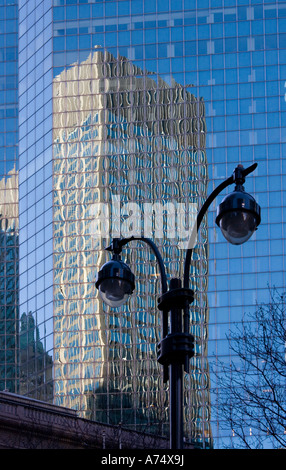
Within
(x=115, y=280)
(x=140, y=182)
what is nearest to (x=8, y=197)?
(x=140, y=182)

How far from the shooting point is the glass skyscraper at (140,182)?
10588 centimetres

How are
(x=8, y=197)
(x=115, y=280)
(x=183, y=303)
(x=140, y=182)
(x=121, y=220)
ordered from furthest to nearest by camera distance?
(x=8, y=197)
(x=140, y=182)
(x=121, y=220)
(x=115, y=280)
(x=183, y=303)

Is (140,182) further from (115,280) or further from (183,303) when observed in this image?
(183,303)

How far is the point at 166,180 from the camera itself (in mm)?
108688

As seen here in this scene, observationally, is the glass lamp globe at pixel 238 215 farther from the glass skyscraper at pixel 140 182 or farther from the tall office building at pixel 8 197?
the tall office building at pixel 8 197

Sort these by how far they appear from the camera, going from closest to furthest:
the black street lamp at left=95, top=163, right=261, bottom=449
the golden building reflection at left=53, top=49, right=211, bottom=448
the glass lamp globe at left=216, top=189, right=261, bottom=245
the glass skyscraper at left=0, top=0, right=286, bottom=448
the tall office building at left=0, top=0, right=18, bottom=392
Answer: the black street lamp at left=95, top=163, right=261, bottom=449 < the glass lamp globe at left=216, top=189, right=261, bottom=245 < the golden building reflection at left=53, top=49, right=211, bottom=448 < the glass skyscraper at left=0, top=0, right=286, bottom=448 < the tall office building at left=0, top=0, right=18, bottom=392

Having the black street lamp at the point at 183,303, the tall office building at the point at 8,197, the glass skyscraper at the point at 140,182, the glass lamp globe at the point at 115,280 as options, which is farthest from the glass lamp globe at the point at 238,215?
the tall office building at the point at 8,197

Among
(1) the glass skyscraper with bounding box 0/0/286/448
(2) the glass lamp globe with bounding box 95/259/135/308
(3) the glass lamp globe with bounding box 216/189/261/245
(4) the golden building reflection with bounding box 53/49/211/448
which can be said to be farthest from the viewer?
(1) the glass skyscraper with bounding box 0/0/286/448

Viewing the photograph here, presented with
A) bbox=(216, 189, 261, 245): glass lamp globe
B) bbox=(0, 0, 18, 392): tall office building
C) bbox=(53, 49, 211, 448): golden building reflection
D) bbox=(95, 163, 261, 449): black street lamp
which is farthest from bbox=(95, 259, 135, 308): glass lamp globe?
bbox=(0, 0, 18, 392): tall office building

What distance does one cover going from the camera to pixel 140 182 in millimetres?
108812

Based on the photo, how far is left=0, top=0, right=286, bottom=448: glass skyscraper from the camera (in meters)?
106

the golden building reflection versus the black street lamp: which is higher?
the golden building reflection

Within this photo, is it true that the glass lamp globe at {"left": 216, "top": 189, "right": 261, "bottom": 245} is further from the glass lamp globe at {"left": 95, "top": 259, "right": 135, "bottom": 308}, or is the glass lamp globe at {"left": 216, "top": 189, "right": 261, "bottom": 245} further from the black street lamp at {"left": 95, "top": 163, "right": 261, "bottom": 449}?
the glass lamp globe at {"left": 95, "top": 259, "right": 135, "bottom": 308}
